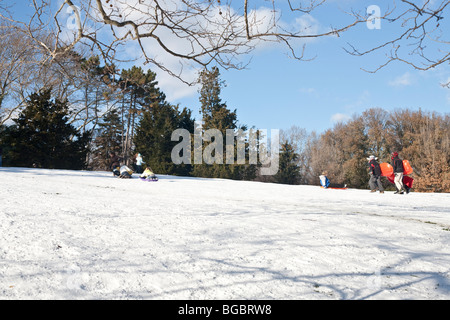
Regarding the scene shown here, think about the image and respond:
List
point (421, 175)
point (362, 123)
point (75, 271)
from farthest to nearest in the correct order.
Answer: point (362, 123) < point (421, 175) < point (75, 271)

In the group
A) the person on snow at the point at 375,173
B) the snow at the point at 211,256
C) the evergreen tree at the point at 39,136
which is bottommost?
the snow at the point at 211,256

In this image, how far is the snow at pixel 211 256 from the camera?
11.5ft

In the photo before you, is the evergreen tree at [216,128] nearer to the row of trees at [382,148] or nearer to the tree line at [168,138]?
the tree line at [168,138]

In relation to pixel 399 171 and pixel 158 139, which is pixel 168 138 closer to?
pixel 158 139

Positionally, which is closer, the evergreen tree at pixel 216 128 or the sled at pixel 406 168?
the sled at pixel 406 168

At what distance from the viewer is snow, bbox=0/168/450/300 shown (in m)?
3.49

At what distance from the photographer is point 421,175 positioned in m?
34.5

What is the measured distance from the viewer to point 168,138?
33.3m

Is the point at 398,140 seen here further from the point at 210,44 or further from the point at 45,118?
the point at 210,44

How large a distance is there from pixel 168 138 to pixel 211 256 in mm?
29720

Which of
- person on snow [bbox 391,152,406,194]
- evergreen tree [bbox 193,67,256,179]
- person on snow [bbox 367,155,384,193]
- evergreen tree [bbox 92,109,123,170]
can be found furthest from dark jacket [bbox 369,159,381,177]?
evergreen tree [bbox 92,109,123,170]

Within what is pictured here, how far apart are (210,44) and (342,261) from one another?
3.77 metres

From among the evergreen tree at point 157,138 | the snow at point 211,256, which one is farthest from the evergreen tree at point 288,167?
the snow at point 211,256
